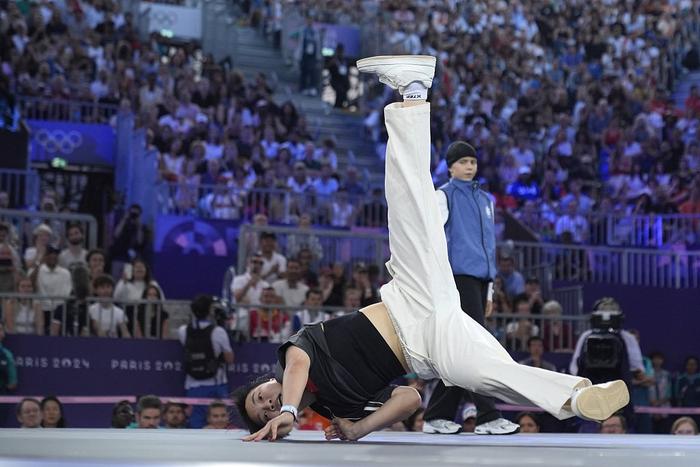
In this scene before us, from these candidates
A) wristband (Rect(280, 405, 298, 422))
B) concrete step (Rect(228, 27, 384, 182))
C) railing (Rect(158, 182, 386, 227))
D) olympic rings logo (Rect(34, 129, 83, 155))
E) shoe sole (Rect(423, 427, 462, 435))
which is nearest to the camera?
wristband (Rect(280, 405, 298, 422))

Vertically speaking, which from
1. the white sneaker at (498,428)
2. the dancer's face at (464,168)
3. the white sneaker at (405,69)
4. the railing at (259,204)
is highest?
the white sneaker at (405,69)

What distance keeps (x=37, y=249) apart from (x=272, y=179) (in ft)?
15.8

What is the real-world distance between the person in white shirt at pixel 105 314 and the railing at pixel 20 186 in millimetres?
3402

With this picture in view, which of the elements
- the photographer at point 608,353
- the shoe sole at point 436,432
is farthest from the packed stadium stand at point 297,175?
the shoe sole at point 436,432

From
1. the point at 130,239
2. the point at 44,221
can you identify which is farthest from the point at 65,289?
the point at 130,239

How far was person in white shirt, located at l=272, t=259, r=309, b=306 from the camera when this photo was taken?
1152 cm

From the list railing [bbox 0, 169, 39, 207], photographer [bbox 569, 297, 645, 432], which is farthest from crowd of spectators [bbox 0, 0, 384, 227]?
photographer [bbox 569, 297, 645, 432]

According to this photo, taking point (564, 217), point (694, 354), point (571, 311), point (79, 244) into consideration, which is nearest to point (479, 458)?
point (79, 244)

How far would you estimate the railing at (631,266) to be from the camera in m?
14.0

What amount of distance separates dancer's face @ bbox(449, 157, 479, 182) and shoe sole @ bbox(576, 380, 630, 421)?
2.15m

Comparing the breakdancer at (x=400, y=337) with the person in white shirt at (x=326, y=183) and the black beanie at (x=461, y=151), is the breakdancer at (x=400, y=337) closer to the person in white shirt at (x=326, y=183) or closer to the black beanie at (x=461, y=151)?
the black beanie at (x=461, y=151)

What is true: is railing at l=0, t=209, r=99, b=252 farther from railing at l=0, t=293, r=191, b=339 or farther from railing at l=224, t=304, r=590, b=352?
railing at l=224, t=304, r=590, b=352

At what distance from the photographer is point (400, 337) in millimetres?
5457

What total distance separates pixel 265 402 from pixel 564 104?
52.4 ft
